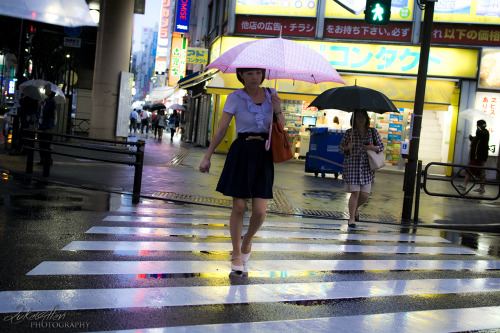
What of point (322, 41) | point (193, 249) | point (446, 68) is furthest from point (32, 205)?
point (446, 68)

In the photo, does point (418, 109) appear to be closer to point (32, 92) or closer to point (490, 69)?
point (32, 92)

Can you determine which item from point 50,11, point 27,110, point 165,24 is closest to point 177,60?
point 165,24

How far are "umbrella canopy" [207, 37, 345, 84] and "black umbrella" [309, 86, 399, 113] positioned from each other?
263cm

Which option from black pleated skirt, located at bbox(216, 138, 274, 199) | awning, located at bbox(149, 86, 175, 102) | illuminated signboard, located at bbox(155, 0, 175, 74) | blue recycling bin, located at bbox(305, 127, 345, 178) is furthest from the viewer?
illuminated signboard, located at bbox(155, 0, 175, 74)

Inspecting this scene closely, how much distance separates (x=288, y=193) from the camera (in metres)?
12.3

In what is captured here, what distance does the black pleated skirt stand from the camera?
5031mm

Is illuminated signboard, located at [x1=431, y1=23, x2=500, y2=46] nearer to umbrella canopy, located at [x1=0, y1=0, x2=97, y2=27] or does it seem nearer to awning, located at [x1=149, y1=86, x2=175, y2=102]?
umbrella canopy, located at [x1=0, y1=0, x2=97, y2=27]

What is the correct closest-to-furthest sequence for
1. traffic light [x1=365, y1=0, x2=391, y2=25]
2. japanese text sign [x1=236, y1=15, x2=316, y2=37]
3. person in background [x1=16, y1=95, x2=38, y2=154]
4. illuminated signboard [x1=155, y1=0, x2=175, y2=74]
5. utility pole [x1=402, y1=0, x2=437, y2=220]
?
utility pole [x1=402, y1=0, x2=437, y2=220] → traffic light [x1=365, y1=0, x2=391, y2=25] → person in background [x1=16, y1=95, x2=38, y2=154] → japanese text sign [x1=236, y1=15, x2=316, y2=37] → illuminated signboard [x1=155, y1=0, x2=175, y2=74]

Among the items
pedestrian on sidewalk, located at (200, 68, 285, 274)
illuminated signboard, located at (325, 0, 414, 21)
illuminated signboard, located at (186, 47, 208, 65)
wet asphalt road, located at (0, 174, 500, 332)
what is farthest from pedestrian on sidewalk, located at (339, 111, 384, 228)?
illuminated signboard, located at (186, 47, 208, 65)

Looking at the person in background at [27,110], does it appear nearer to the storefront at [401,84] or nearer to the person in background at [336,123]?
the storefront at [401,84]

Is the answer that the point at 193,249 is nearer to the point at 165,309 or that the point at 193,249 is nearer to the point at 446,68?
the point at 165,309

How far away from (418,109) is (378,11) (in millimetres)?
2724

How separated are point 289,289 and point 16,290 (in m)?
2.15

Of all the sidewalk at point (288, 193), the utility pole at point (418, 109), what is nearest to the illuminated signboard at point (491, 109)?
the sidewalk at point (288, 193)
